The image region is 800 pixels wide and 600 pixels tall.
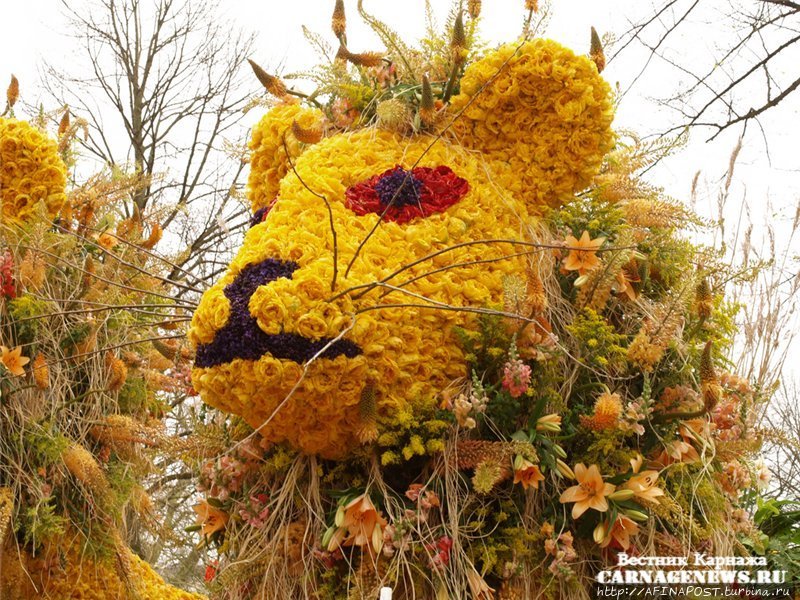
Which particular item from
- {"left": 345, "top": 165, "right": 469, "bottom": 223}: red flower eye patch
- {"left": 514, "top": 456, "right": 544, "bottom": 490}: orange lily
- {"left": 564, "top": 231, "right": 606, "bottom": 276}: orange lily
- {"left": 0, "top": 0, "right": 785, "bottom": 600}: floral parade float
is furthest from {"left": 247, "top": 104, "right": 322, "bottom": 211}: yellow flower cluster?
{"left": 514, "top": 456, "right": 544, "bottom": 490}: orange lily

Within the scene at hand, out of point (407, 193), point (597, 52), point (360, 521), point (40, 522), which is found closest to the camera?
point (360, 521)

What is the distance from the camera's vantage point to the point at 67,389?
2973 millimetres

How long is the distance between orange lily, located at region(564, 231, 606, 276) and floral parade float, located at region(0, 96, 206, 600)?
1.13 m

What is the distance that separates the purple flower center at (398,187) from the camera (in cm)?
225

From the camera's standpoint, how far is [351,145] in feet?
7.84

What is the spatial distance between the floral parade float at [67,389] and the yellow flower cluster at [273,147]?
1.28 feet

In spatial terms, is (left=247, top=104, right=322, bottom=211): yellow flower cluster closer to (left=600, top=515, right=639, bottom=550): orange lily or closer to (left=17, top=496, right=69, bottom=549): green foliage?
(left=17, top=496, right=69, bottom=549): green foliage

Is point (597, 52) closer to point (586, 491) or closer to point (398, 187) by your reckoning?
point (398, 187)

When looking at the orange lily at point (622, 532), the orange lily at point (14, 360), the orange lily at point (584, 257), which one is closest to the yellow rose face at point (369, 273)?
the orange lily at point (584, 257)

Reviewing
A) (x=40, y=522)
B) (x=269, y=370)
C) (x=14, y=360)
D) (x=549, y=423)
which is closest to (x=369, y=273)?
(x=269, y=370)

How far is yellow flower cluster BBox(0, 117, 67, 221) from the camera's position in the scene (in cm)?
305

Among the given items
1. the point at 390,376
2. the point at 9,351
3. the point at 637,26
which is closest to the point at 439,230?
the point at 390,376

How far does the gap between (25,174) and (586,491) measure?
2.11m

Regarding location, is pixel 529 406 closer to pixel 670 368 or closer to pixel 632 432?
pixel 632 432
